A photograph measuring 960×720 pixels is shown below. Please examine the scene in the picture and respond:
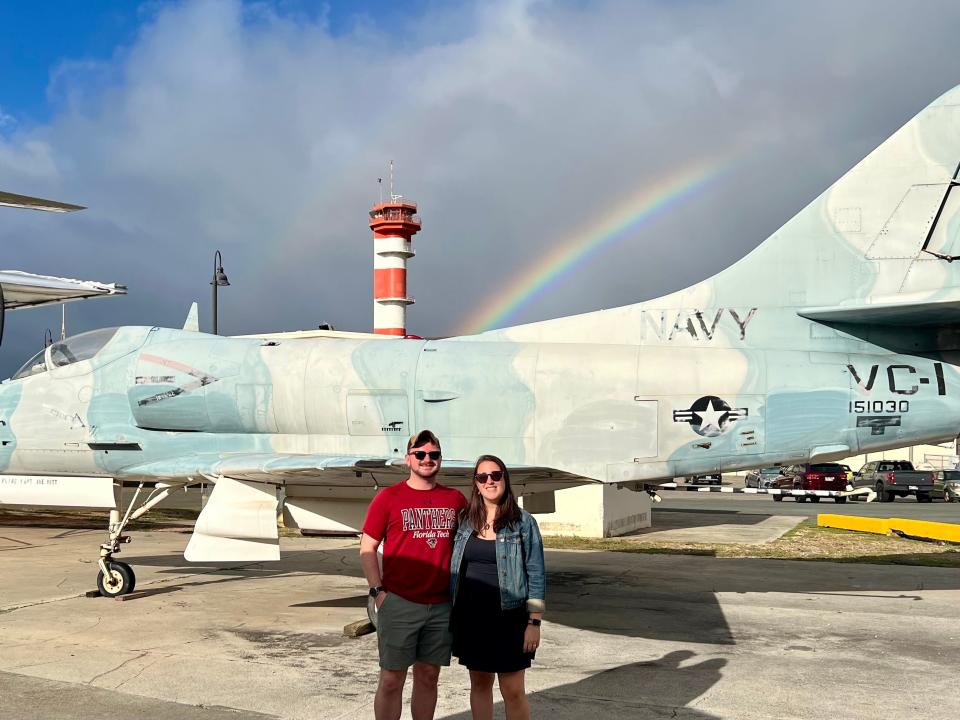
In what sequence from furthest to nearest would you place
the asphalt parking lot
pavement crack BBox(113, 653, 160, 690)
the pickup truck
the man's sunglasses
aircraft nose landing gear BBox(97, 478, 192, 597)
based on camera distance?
1. the pickup truck
2. aircraft nose landing gear BBox(97, 478, 192, 597)
3. pavement crack BBox(113, 653, 160, 690)
4. the asphalt parking lot
5. the man's sunglasses

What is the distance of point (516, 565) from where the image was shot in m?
4.99

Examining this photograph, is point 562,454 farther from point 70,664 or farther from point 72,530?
point 72,530

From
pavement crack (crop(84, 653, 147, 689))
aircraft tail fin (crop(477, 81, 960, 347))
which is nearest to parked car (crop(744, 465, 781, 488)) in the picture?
aircraft tail fin (crop(477, 81, 960, 347))

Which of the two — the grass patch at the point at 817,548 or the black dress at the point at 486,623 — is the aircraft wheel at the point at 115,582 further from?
the grass patch at the point at 817,548

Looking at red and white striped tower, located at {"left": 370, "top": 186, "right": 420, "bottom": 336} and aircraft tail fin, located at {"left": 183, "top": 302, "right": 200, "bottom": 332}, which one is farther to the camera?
red and white striped tower, located at {"left": 370, "top": 186, "right": 420, "bottom": 336}

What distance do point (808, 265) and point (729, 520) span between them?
16.7 meters

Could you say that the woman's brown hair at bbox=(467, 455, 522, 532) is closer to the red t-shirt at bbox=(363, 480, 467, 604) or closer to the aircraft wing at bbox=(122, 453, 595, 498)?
the red t-shirt at bbox=(363, 480, 467, 604)

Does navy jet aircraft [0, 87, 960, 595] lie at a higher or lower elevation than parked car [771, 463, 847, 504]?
higher

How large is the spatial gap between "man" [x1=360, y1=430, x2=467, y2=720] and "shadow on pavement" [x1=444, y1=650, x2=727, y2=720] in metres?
1.30

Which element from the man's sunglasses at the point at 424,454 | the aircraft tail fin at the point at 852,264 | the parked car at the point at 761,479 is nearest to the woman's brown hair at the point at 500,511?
the man's sunglasses at the point at 424,454

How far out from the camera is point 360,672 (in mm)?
7473

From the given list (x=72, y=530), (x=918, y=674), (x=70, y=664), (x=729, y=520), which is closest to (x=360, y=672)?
(x=70, y=664)

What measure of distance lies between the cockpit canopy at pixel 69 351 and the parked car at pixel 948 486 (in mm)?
39327

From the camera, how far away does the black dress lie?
4.94 metres
